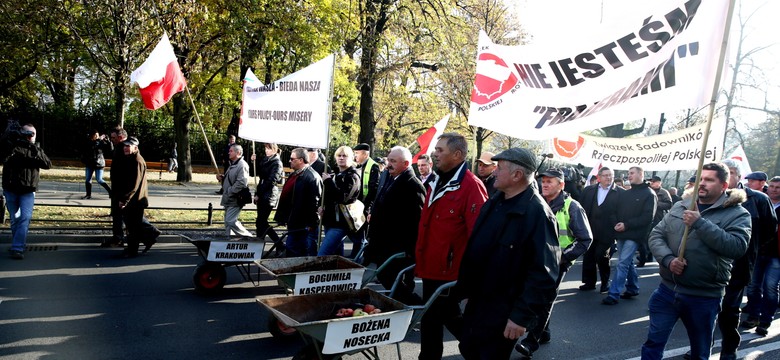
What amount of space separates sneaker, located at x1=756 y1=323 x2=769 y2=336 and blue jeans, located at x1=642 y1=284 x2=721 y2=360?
3.13m

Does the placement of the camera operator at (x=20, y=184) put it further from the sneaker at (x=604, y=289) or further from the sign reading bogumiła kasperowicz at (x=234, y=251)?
the sneaker at (x=604, y=289)

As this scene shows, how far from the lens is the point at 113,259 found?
847 cm

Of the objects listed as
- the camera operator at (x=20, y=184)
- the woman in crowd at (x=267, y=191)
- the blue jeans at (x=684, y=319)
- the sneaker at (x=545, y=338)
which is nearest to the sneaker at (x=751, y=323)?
the sneaker at (x=545, y=338)

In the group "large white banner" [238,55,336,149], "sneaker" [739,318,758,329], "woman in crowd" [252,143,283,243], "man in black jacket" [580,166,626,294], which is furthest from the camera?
"woman in crowd" [252,143,283,243]

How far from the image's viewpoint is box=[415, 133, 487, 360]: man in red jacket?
14.4 feet

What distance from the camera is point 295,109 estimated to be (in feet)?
24.1

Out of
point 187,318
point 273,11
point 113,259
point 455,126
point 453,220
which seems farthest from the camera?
point 455,126

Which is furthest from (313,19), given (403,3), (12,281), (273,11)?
(12,281)

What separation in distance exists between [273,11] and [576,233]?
12.5 meters

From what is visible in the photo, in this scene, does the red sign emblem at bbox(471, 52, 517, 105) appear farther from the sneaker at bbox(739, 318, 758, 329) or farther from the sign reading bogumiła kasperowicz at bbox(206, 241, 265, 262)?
the sneaker at bbox(739, 318, 758, 329)

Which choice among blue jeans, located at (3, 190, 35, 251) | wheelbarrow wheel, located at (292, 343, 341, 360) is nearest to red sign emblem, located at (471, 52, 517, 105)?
wheelbarrow wheel, located at (292, 343, 341, 360)

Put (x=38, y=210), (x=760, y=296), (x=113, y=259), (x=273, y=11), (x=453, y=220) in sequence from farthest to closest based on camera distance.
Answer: (x=273, y=11), (x=38, y=210), (x=113, y=259), (x=760, y=296), (x=453, y=220)

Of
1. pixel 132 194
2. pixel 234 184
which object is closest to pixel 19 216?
pixel 132 194

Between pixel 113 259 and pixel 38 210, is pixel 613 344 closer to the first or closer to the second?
pixel 113 259
